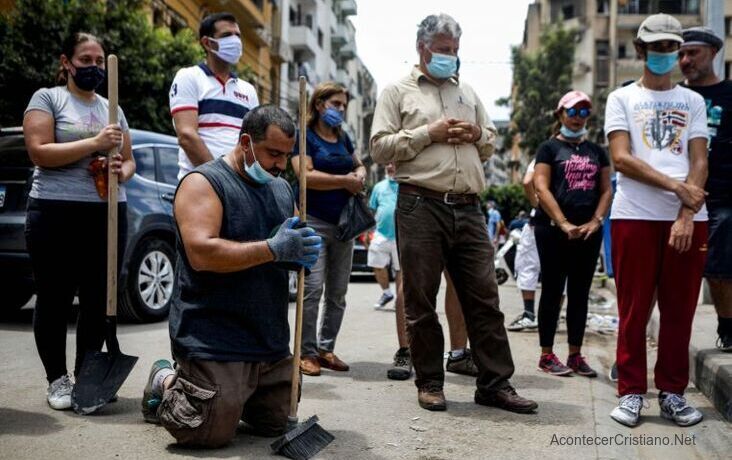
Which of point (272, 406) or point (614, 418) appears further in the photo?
point (614, 418)

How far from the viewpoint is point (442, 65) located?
4.45 metres

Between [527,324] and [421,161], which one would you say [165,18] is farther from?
[421,161]

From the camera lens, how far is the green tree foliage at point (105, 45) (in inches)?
534

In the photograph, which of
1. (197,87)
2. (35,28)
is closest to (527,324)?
(197,87)

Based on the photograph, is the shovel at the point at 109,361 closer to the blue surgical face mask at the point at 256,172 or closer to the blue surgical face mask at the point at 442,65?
the blue surgical face mask at the point at 256,172

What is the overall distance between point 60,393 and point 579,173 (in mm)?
3549

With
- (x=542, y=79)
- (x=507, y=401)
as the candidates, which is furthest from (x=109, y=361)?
(x=542, y=79)

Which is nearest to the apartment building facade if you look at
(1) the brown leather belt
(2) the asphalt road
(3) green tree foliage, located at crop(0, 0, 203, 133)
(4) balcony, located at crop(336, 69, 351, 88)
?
(4) balcony, located at crop(336, 69, 351, 88)

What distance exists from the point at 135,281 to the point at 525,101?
116ft

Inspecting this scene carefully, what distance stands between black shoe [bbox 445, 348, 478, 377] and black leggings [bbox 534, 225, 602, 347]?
1.64 ft

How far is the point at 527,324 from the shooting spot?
7.71 meters

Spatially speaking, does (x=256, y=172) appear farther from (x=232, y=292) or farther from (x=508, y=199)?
(x=508, y=199)

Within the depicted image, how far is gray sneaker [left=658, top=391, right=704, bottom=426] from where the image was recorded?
4141 millimetres

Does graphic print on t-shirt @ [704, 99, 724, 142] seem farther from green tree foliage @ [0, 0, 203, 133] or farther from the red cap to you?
green tree foliage @ [0, 0, 203, 133]
